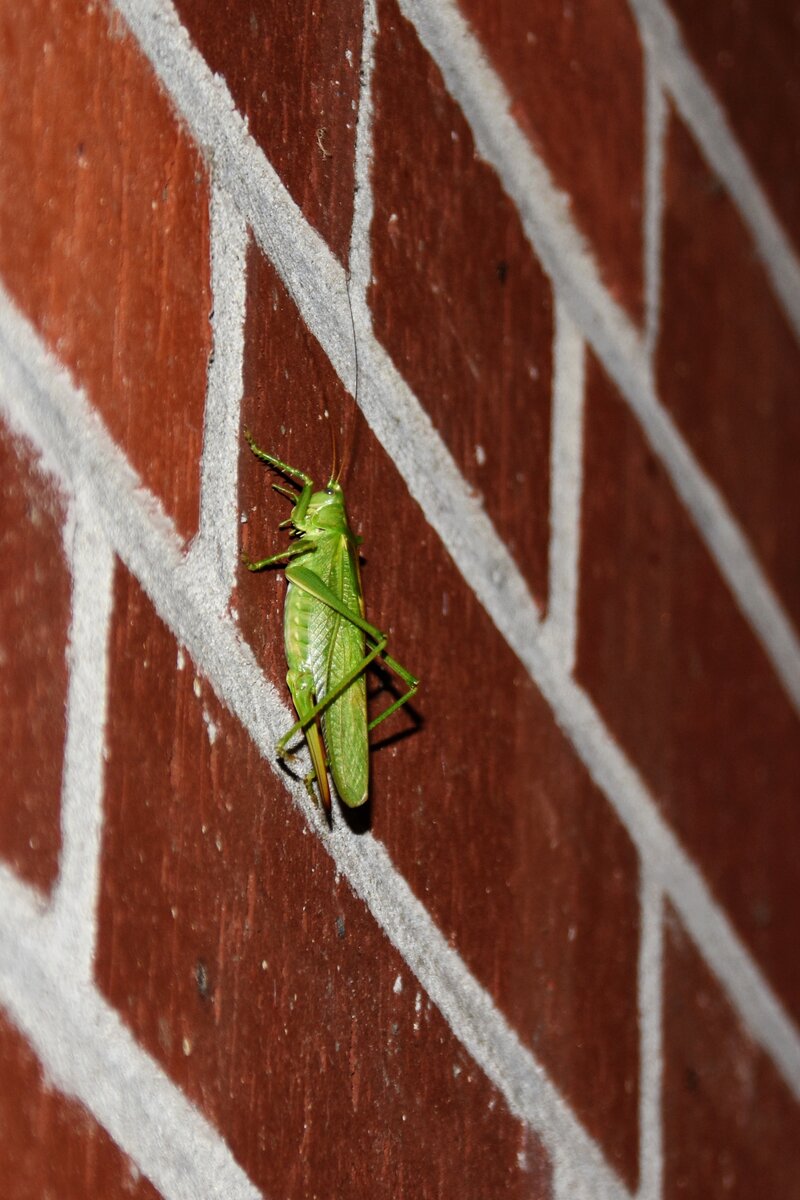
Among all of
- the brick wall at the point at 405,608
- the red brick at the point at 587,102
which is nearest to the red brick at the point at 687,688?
the brick wall at the point at 405,608

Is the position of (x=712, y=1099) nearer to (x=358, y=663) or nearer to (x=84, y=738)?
(x=358, y=663)

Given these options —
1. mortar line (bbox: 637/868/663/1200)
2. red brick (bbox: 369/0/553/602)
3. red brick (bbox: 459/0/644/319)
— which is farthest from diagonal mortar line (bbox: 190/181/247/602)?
mortar line (bbox: 637/868/663/1200)

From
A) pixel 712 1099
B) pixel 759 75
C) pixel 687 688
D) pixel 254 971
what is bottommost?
pixel 712 1099

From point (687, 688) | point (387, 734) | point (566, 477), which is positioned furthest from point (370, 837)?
point (687, 688)

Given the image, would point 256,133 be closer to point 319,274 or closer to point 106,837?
point 319,274

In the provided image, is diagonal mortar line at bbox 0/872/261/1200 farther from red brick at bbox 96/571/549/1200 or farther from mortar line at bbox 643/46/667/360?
mortar line at bbox 643/46/667/360

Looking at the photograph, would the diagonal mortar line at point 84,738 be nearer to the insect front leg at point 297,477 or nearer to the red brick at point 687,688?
the insect front leg at point 297,477
